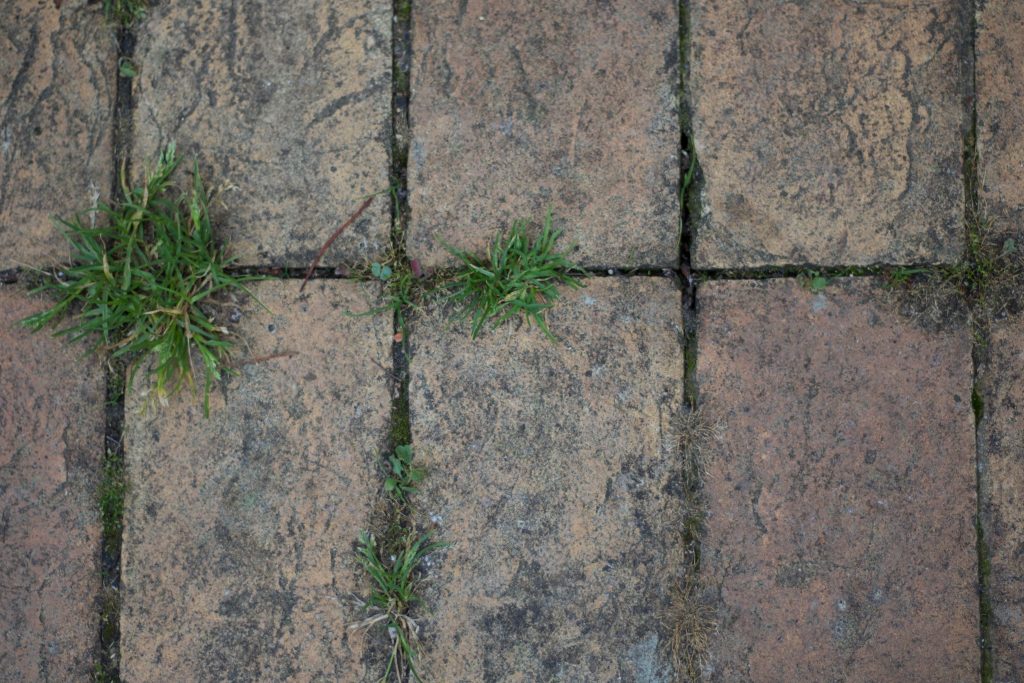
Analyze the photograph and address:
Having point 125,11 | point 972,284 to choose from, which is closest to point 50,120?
point 125,11

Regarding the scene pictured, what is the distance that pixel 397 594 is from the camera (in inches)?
83.7

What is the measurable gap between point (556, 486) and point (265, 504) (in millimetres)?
818

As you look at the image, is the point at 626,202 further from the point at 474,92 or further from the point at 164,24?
the point at 164,24

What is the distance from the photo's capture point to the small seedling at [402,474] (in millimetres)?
2125

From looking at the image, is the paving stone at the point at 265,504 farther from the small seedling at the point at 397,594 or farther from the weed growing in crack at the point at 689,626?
the weed growing in crack at the point at 689,626

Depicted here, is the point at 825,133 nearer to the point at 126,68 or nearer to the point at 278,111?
the point at 278,111

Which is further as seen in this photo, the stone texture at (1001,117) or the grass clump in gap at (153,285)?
the stone texture at (1001,117)

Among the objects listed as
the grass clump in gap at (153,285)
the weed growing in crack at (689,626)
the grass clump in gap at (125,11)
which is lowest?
the weed growing in crack at (689,626)

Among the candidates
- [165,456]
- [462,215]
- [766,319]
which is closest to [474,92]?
[462,215]

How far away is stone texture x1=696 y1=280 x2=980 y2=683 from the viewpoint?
216 cm

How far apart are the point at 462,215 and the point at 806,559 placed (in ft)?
4.52

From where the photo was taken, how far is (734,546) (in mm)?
2160

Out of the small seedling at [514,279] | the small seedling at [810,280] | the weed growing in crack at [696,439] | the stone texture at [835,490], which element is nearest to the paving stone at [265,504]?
the small seedling at [514,279]

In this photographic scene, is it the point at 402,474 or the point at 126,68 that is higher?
the point at 126,68
